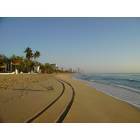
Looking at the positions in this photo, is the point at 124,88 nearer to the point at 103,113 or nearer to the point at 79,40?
the point at 79,40

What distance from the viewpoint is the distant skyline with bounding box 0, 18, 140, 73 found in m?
6.29

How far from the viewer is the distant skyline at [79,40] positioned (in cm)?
629

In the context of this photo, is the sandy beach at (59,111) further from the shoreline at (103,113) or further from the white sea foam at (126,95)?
the white sea foam at (126,95)

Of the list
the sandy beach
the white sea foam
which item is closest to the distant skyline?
the white sea foam

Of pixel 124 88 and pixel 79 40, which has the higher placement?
pixel 79 40

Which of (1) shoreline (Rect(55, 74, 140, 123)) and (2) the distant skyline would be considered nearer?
(1) shoreline (Rect(55, 74, 140, 123))

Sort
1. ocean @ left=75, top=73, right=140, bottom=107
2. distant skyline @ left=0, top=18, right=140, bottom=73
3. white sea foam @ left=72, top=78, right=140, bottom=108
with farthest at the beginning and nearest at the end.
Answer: ocean @ left=75, top=73, right=140, bottom=107 < white sea foam @ left=72, top=78, right=140, bottom=108 < distant skyline @ left=0, top=18, right=140, bottom=73

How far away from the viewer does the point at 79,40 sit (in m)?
7.23

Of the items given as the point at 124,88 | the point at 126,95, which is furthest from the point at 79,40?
the point at 124,88

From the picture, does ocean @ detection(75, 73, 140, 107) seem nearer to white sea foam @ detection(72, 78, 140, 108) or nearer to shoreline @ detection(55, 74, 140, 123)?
white sea foam @ detection(72, 78, 140, 108)

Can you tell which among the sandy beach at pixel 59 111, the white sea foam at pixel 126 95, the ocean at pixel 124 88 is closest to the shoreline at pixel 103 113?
A: the sandy beach at pixel 59 111

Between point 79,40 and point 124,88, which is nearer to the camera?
point 79,40
